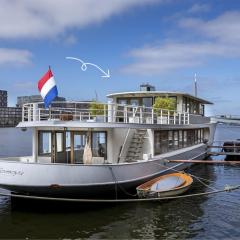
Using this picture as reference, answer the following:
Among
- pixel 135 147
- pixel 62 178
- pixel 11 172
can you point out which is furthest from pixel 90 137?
pixel 11 172

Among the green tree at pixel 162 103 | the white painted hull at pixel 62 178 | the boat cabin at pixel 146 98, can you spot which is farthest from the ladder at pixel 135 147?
the boat cabin at pixel 146 98

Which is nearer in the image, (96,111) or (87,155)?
(87,155)

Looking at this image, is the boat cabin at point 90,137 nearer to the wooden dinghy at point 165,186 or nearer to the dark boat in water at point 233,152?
the wooden dinghy at point 165,186

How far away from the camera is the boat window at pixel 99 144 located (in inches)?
674

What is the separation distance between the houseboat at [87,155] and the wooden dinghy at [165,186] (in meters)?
0.40

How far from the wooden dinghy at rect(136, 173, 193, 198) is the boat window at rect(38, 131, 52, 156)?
4429mm

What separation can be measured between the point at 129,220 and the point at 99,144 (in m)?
4.04

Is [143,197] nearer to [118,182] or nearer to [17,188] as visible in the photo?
[118,182]

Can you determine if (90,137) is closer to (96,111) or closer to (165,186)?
(165,186)

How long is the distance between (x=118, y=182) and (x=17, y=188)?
12.8ft

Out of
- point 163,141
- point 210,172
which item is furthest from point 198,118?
point 163,141

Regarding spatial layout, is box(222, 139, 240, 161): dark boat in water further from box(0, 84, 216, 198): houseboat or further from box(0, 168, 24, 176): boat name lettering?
box(0, 168, 24, 176): boat name lettering

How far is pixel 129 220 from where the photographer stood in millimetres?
14492

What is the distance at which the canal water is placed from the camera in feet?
42.9
